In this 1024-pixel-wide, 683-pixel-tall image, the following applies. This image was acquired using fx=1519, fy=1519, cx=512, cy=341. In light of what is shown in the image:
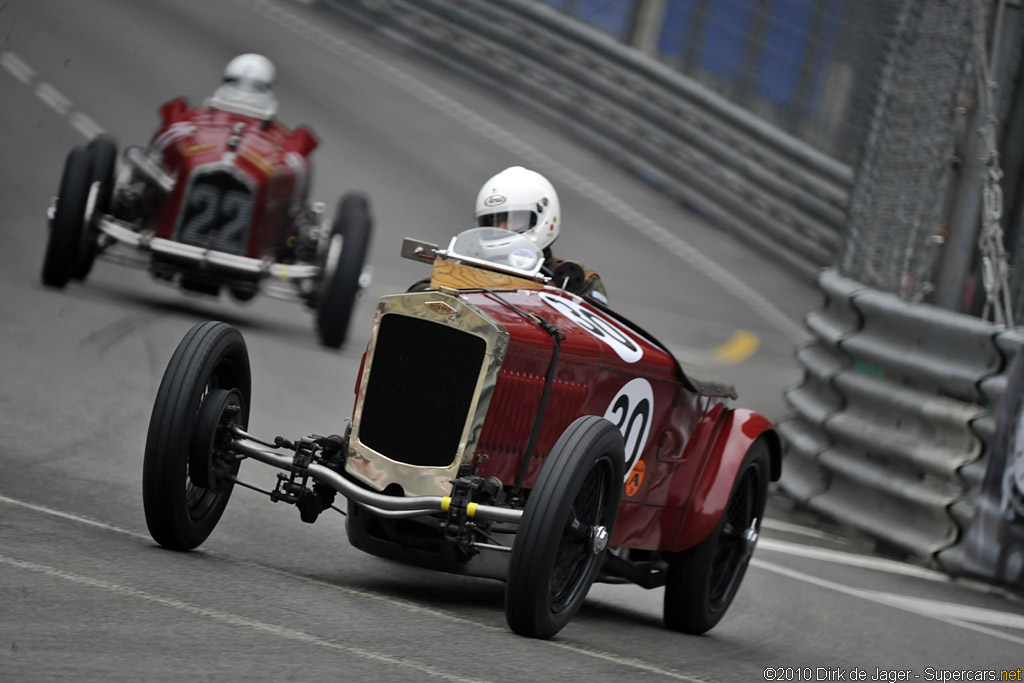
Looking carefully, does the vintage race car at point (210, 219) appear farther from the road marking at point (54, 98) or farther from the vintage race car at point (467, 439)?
the road marking at point (54, 98)

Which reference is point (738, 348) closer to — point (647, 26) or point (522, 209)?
point (647, 26)

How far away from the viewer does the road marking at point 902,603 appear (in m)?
7.14

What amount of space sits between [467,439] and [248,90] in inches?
276

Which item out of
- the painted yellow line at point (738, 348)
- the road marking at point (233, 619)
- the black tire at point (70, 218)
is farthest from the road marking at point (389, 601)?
the painted yellow line at point (738, 348)

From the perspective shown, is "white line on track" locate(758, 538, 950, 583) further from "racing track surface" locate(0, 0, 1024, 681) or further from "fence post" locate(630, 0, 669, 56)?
"fence post" locate(630, 0, 669, 56)

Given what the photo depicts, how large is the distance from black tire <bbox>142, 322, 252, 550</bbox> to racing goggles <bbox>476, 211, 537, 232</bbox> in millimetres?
1376

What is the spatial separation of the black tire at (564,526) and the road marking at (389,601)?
0.40ft

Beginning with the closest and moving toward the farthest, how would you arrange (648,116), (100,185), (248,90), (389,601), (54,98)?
(389,601), (100,185), (248,90), (54,98), (648,116)

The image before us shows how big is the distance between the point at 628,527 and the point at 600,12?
51.1 feet

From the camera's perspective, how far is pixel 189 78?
18.3 metres

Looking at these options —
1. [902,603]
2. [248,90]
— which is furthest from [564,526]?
[248,90]

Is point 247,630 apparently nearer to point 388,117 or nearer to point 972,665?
point 972,665

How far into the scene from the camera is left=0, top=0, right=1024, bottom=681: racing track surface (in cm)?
402

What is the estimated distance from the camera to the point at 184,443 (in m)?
4.80
